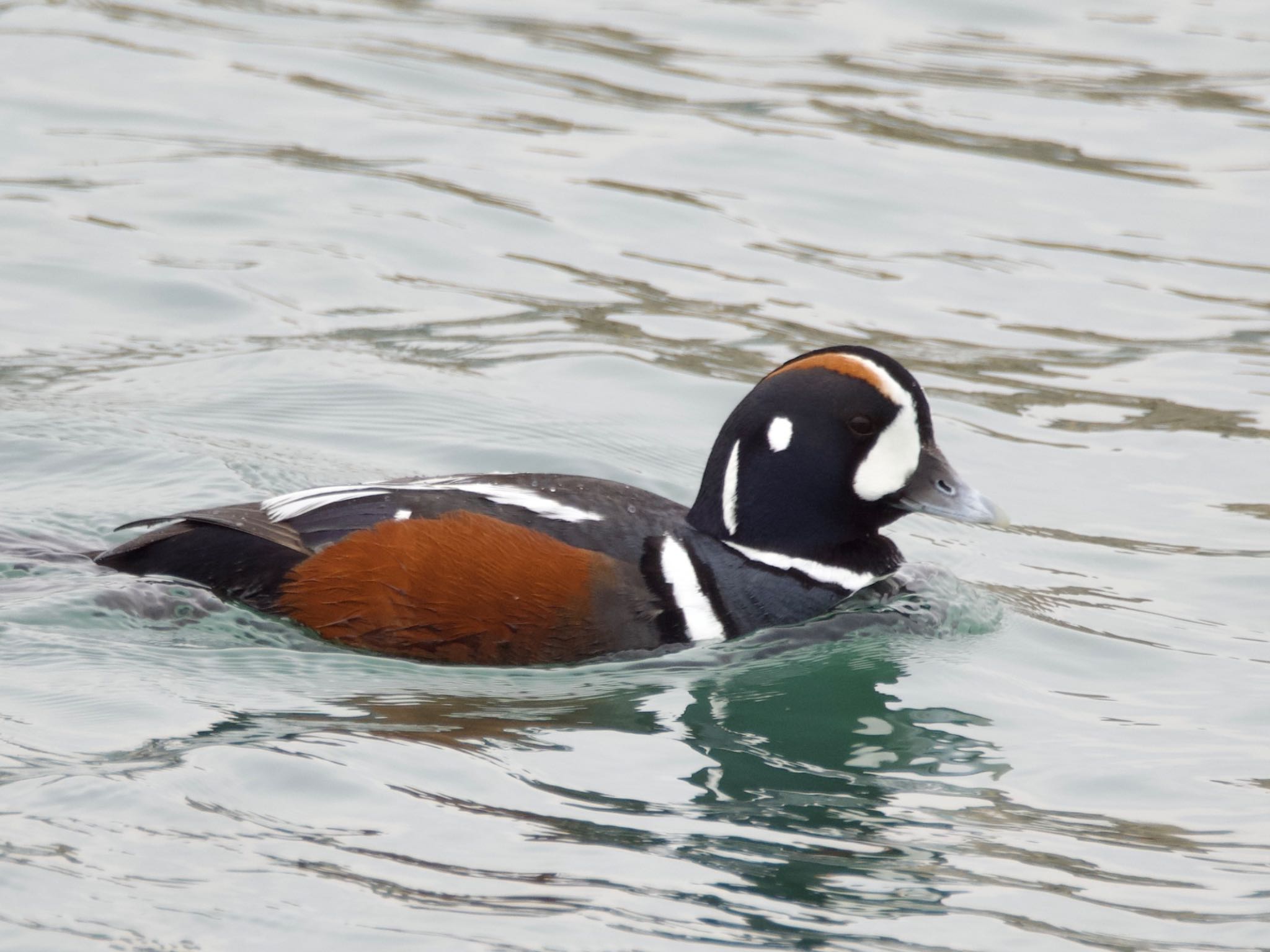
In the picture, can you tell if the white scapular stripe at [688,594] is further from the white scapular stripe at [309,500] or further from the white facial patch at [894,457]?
the white scapular stripe at [309,500]

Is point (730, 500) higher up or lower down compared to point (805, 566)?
higher up

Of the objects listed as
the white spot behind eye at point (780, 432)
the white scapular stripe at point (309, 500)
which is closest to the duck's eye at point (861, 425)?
the white spot behind eye at point (780, 432)

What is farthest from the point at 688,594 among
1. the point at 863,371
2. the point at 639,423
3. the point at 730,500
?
the point at 639,423

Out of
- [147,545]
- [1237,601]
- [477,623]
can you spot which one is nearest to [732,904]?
[477,623]

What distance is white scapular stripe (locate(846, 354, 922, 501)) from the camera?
7.03m

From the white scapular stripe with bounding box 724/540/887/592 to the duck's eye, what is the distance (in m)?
0.54

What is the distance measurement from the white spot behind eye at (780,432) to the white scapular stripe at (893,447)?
0.97 ft

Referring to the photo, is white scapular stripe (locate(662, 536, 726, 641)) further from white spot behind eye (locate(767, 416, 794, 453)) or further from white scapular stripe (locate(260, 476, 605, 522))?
white spot behind eye (locate(767, 416, 794, 453))

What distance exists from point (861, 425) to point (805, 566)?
59 centimetres

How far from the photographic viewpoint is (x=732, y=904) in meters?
5.00

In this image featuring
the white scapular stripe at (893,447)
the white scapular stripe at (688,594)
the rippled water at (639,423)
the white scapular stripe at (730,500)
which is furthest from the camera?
the white scapular stripe at (730,500)

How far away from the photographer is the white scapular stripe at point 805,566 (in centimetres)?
711

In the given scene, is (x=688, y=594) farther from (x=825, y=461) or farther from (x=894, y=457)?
(x=894, y=457)

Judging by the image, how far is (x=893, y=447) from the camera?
23.2 ft
